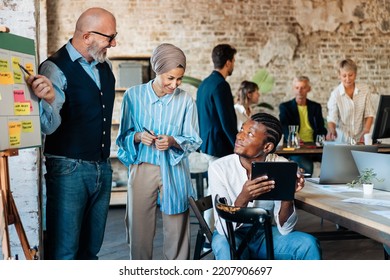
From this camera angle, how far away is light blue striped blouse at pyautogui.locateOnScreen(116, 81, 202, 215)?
11.1 ft

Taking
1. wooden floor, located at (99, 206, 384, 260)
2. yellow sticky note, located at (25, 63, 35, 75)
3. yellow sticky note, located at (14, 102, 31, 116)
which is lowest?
wooden floor, located at (99, 206, 384, 260)

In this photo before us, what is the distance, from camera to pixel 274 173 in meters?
2.83

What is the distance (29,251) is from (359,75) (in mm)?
6627

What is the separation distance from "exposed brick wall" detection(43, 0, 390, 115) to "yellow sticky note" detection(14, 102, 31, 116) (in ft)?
17.5

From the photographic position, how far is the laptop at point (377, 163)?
3287 mm

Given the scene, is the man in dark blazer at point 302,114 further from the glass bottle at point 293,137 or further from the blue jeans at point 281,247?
the blue jeans at point 281,247

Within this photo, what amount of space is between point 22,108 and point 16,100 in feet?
0.16

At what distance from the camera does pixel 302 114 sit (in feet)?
21.0

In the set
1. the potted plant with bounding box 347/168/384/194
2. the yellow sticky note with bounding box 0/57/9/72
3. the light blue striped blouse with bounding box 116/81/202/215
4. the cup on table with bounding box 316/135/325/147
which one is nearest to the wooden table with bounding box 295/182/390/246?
the potted plant with bounding box 347/168/384/194

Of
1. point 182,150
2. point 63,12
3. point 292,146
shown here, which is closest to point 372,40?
point 292,146

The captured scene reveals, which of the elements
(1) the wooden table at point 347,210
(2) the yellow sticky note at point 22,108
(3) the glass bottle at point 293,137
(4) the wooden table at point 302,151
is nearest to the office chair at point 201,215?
(1) the wooden table at point 347,210

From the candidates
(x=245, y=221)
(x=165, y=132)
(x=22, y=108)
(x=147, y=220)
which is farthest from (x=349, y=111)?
(x=22, y=108)

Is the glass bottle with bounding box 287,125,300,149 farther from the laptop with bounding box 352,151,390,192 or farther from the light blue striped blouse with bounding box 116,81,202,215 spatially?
the light blue striped blouse with bounding box 116,81,202,215
